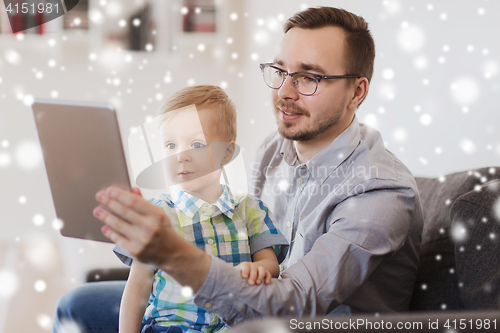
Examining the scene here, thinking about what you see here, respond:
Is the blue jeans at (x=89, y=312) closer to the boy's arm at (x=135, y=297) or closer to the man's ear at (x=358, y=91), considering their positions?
the boy's arm at (x=135, y=297)

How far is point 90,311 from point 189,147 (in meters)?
0.78

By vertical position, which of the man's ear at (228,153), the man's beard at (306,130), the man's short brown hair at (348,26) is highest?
the man's short brown hair at (348,26)

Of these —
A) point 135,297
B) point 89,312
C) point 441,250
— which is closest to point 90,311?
point 89,312

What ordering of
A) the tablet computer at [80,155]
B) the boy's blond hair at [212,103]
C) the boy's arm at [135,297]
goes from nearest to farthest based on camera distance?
1. the tablet computer at [80,155]
2. the boy's blond hair at [212,103]
3. the boy's arm at [135,297]

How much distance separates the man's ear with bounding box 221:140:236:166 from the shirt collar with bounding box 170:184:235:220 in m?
0.05

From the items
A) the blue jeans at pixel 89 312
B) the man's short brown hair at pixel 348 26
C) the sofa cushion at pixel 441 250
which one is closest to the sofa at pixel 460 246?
the sofa cushion at pixel 441 250

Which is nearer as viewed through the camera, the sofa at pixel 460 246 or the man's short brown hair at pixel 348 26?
the sofa at pixel 460 246

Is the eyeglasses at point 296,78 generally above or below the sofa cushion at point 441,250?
above

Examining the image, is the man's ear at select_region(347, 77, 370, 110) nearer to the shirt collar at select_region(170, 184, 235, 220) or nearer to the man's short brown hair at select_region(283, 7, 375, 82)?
the man's short brown hair at select_region(283, 7, 375, 82)

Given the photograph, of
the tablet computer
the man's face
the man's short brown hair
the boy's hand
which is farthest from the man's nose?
the tablet computer

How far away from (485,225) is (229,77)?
56 cm

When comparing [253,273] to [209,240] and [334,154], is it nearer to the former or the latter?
[209,240]

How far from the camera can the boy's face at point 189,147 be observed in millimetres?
575

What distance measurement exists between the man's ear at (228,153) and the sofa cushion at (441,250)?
0.59 m
